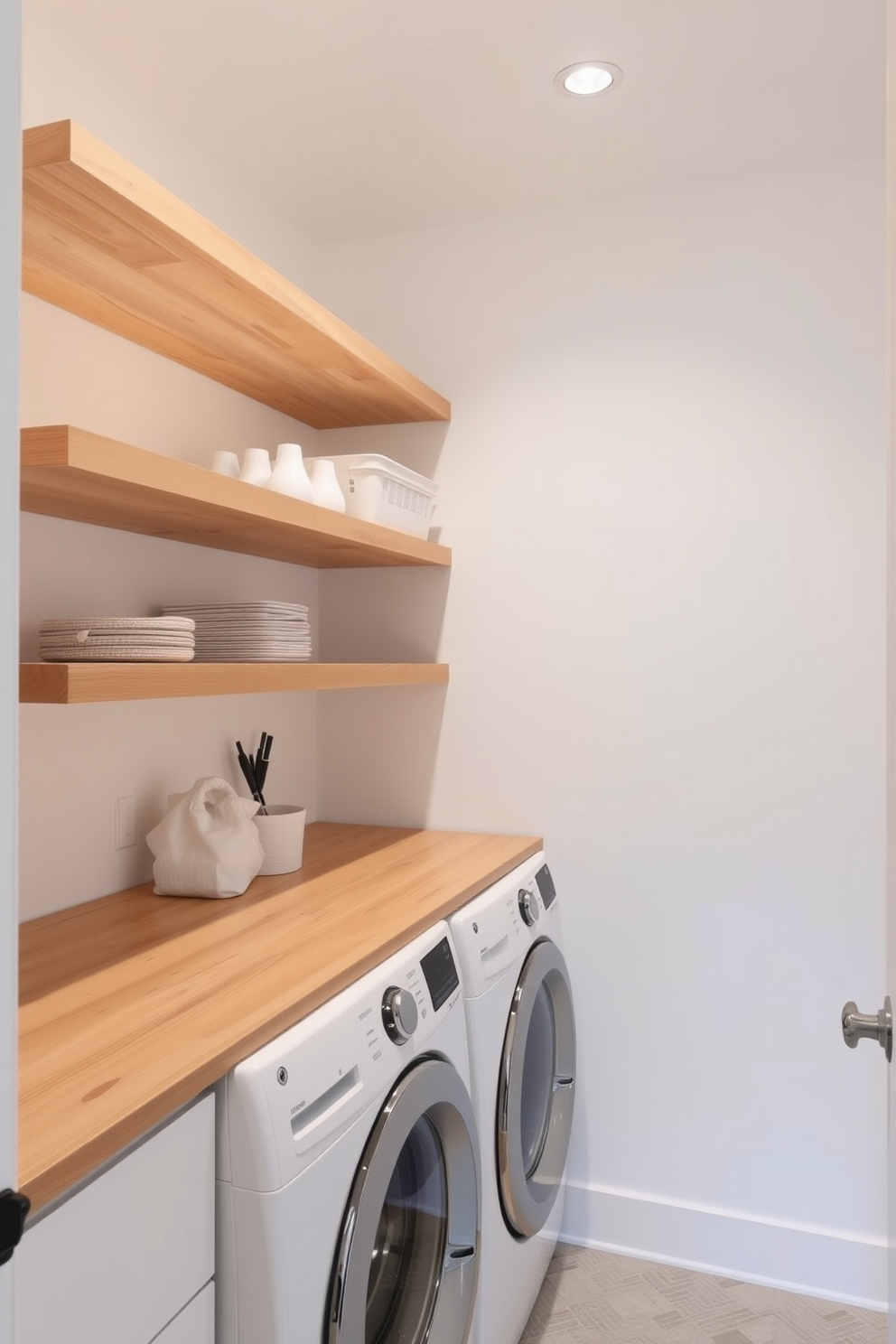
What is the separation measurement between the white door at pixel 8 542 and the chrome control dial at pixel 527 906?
57.4 inches

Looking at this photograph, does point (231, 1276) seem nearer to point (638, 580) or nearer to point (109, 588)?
point (109, 588)

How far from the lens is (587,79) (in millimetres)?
1815

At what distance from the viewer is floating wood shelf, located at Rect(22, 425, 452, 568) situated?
1224mm

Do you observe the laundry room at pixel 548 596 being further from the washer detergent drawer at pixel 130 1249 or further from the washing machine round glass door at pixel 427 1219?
the washer detergent drawer at pixel 130 1249

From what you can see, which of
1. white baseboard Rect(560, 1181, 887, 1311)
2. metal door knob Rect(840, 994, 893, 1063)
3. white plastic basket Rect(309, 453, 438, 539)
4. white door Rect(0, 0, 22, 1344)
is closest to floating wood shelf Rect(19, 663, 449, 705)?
white plastic basket Rect(309, 453, 438, 539)

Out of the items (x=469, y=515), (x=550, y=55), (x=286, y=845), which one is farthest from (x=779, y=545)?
(x=286, y=845)

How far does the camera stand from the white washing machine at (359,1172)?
1.05 metres

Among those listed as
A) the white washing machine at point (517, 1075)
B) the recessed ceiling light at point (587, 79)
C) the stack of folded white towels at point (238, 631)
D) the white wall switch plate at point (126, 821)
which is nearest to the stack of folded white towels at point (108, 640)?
the stack of folded white towels at point (238, 631)

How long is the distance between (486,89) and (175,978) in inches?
66.1

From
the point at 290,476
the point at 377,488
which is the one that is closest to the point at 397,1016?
the point at 290,476

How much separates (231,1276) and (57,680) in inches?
28.2

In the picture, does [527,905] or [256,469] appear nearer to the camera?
[256,469]

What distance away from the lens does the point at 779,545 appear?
7.19 feet

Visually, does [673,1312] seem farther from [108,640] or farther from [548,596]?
[108,640]
